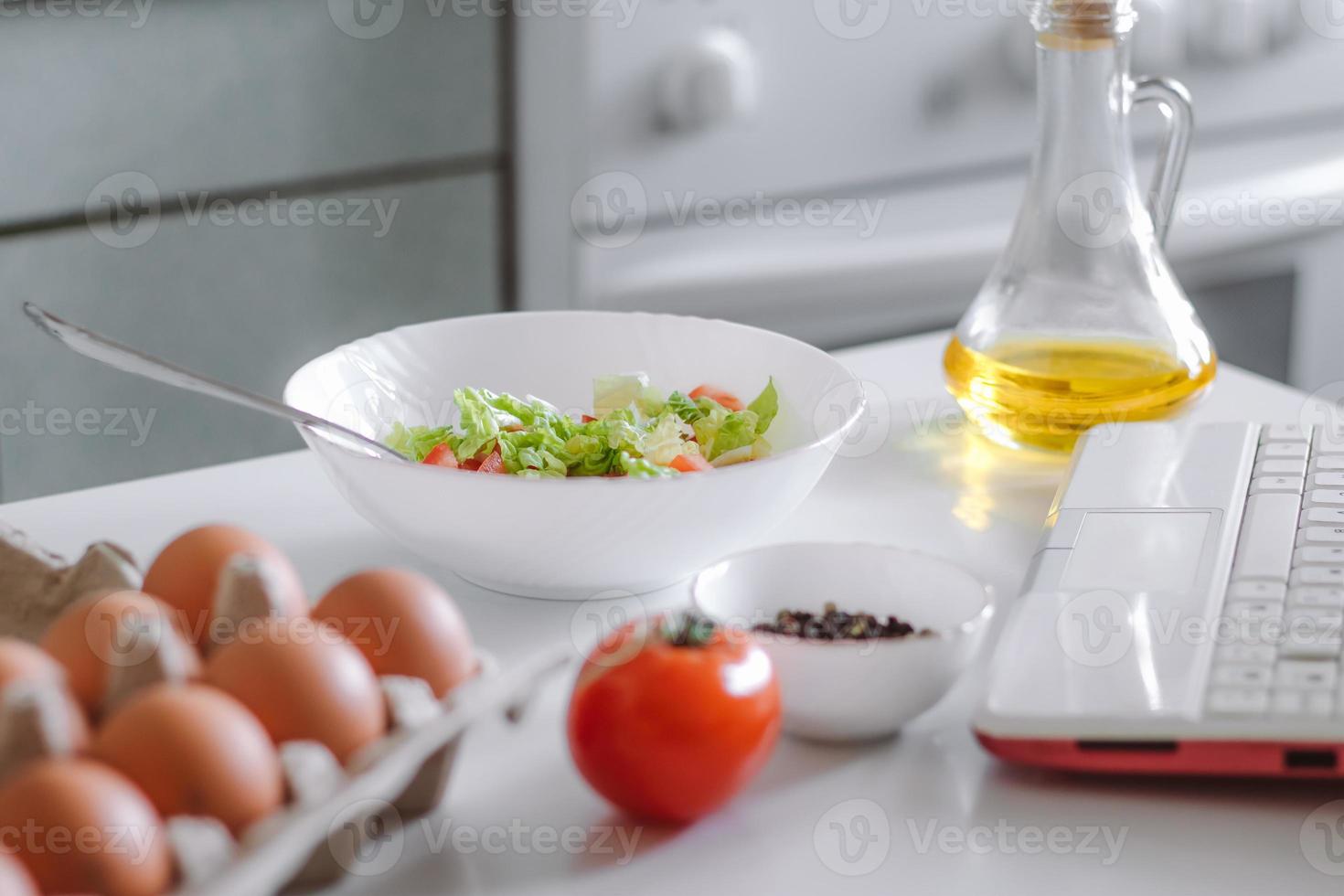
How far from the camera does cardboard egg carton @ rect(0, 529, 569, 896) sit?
1.46ft

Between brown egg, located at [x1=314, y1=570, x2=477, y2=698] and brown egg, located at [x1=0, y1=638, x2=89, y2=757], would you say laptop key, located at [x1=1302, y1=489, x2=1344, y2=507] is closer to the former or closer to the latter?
brown egg, located at [x1=314, y1=570, x2=477, y2=698]

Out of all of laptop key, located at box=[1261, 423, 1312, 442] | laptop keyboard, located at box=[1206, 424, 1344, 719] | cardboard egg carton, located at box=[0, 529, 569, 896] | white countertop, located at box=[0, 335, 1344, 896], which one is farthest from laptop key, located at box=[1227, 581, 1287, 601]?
cardboard egg carton, located at box=[0, 529, 569, 896]

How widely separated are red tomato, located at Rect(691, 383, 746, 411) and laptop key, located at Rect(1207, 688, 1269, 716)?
366 millimetres

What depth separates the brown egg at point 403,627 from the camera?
556 mm

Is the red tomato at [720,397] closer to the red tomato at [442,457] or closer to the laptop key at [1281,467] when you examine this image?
the red tomato at [442,457]

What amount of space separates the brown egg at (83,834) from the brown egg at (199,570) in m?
0.13

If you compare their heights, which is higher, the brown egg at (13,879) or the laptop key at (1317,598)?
the brown egg at (13,879)

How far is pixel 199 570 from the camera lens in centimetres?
60

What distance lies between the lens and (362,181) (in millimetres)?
1675

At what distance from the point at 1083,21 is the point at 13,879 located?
774 mm

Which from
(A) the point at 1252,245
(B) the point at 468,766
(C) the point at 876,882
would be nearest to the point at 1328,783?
(C) the point at 876,882

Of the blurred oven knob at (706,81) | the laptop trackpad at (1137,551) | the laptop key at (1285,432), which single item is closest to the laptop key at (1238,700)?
the laptop trackpad at (1137,551)

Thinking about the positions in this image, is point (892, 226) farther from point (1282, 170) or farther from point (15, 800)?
point (15, 800)

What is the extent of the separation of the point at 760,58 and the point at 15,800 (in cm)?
147
